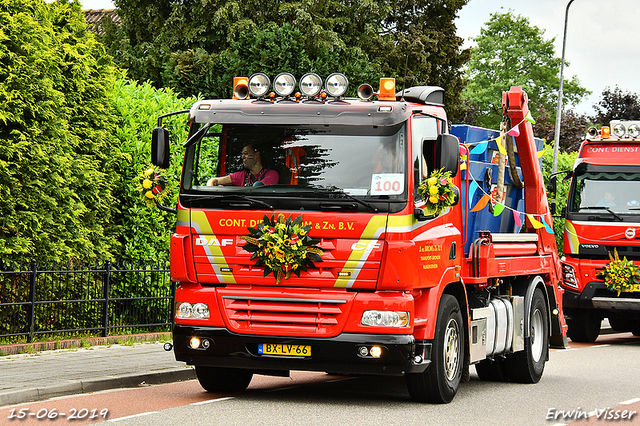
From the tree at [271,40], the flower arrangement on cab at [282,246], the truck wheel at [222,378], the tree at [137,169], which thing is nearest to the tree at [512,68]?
the tree at [271,40]

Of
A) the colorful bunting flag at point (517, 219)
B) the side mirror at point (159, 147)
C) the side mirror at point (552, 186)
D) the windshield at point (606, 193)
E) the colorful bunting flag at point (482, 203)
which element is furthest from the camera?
the windshield at point (606, 193)

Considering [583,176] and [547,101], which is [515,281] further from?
[547,101]

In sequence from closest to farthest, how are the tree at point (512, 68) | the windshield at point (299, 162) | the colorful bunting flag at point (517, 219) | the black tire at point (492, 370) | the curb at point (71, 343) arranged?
the windshield at point (299, 162) < the black tire at point (492, 370) < the curb at point (71, 343) < the colorful bunting flag at point (517, 219) < the tree at point (512, 68)

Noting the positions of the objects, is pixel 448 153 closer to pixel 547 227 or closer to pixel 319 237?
pixel 319 237

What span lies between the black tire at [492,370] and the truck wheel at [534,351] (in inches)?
4.0

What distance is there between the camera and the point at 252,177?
9.66 metres

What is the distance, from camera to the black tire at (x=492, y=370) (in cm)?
1273

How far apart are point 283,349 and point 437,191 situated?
2080 millimetres

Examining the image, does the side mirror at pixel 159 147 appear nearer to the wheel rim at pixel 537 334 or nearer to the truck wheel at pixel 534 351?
the truck wheel at pixel 534 351

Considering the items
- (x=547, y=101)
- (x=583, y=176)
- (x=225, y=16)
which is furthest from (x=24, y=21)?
(x=547, y=101)

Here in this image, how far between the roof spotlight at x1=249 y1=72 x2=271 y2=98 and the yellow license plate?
251 centimetres

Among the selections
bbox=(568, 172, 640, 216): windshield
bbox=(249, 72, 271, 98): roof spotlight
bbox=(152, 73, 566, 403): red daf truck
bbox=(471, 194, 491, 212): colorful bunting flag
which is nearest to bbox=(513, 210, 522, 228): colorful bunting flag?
bbox=(471, 194, 491, 212): colorful bunting flag

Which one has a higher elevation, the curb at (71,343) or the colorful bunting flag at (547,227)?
the colorful bunting flag at (547,227)

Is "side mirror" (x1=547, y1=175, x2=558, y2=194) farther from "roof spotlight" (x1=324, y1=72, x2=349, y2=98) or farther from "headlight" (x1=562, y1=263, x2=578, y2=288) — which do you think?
"roof spotlight" (x1=324, y1=72, x2=349, y2=98)
